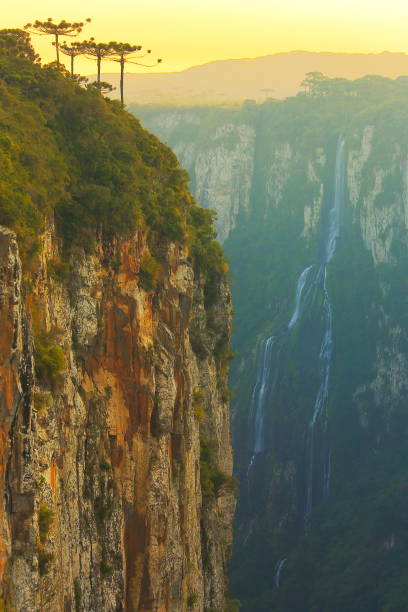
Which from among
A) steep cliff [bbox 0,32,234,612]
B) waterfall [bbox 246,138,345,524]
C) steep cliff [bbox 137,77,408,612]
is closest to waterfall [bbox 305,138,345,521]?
waterfall [bbox 246,138,345,524]

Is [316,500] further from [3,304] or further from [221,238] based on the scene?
[3,304]

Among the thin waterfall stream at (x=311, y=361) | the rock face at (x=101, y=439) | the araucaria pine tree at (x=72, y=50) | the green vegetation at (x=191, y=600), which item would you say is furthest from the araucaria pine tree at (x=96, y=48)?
the thin waterfall stream at (x=311, y=361)

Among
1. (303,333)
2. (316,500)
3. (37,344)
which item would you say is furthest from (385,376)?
(37,344)

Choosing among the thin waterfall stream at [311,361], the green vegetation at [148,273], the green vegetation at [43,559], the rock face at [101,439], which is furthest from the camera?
the thin waterfall stream at [311,361]

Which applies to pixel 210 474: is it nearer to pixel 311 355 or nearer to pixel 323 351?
pixel 311 355

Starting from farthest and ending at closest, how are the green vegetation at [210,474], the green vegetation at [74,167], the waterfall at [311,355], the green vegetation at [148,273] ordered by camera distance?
the waterfall at [311,355] < the green vegetation at [210,474] < the green vegetation at [148,273] < the green vegetation at [74,167]

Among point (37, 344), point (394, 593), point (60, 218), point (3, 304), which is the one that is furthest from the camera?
point (394, 593)

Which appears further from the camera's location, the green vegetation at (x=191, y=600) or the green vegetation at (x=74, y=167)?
the green vegetation at (x=191, y=600)

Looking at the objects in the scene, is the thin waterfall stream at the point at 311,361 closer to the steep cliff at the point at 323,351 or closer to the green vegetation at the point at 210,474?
the steep cliff at the point at 323,351
